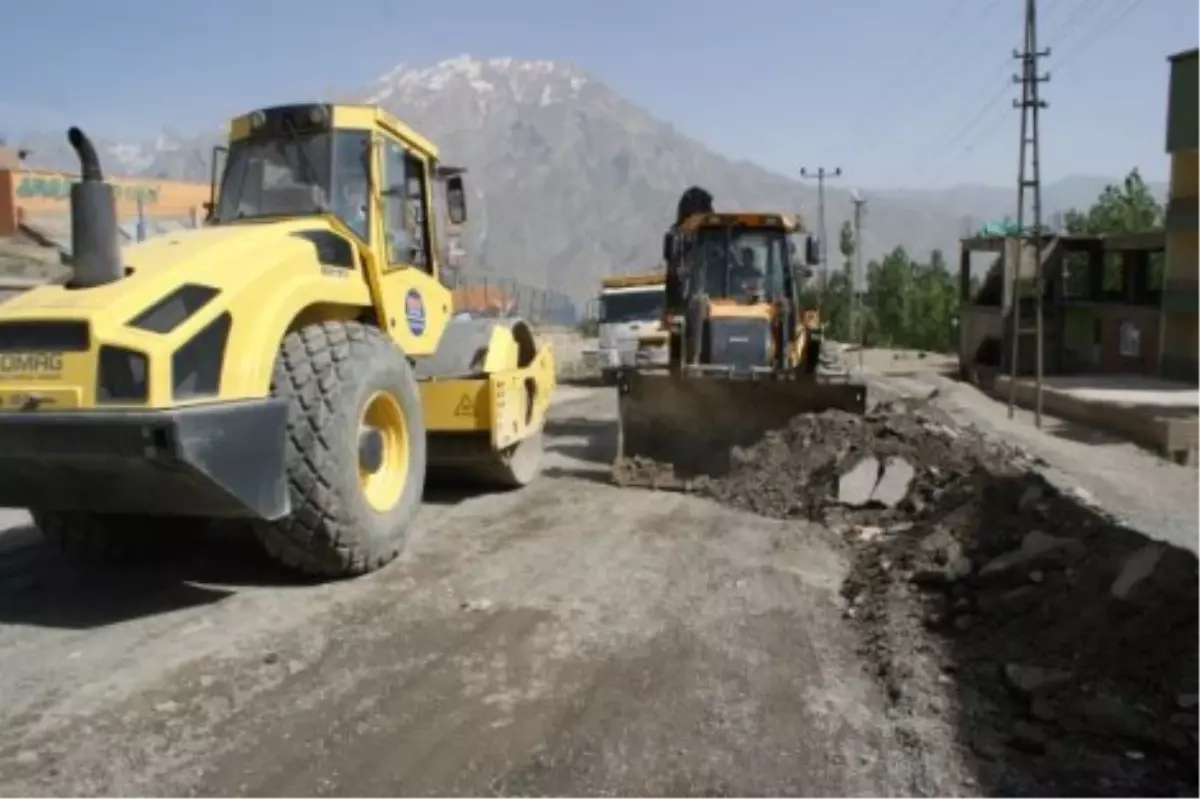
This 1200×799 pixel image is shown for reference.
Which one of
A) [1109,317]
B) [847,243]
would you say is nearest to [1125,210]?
[847,243]

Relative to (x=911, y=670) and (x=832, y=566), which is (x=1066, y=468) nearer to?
(x=832, y=566)

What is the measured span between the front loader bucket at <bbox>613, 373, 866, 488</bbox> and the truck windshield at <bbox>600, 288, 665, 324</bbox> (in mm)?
11028

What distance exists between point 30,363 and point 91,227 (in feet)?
2.56

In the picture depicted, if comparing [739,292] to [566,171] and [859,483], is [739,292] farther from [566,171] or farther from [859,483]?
[566,171]

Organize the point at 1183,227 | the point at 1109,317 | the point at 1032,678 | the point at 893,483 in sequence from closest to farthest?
the point at 1032,678
the point at 893,483
the point at 1183,227
the point at 1109,317

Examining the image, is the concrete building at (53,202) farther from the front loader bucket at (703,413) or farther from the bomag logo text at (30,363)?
the bomag logo text at (30,363)

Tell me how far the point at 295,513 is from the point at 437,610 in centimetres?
96

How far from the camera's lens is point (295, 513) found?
604 centimetres

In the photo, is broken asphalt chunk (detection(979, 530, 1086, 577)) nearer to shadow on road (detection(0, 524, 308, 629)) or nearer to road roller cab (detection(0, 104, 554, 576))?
road roller cab (detection(0, 104, 554, 576))

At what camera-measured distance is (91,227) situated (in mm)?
5578

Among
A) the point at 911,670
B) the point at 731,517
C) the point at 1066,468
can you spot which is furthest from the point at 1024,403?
the point at 911,670

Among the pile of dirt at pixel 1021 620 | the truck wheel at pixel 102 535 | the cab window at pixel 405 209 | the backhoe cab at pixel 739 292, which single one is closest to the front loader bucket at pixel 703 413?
the backhoe cab at pixel 739 292

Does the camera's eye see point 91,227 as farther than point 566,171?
No

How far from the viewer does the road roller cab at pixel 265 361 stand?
521cm
